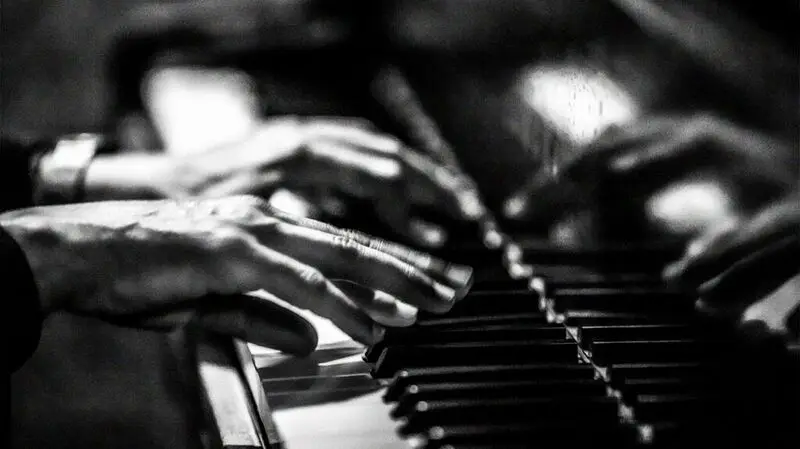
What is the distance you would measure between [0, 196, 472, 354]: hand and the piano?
3 cm

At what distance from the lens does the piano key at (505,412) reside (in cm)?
77

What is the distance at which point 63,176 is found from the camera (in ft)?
5.61

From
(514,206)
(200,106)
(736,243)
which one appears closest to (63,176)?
(200,106)

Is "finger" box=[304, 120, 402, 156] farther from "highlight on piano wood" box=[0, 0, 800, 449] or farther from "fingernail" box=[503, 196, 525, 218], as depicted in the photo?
"fingernail" box=[503, 196, 525, 218]

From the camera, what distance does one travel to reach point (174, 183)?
158 cm

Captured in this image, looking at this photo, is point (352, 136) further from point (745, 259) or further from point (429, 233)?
point (745, 259)

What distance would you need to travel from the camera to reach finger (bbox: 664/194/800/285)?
2.45 ft

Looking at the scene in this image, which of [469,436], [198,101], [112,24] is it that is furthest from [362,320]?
[112,24]

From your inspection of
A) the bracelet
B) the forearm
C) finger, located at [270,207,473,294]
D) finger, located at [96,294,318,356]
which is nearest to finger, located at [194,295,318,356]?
finger, located at [96,294,318,356]

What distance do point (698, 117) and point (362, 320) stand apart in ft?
1.23

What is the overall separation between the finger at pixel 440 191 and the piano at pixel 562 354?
1.5 inches

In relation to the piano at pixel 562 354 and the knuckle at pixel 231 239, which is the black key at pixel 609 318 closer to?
the piano at pixel 562 354

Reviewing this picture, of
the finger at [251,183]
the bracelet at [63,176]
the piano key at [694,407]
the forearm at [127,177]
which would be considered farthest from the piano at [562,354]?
the bracelet at [63,176]

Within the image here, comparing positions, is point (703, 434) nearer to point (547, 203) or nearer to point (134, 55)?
point (547, 203)
